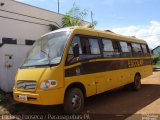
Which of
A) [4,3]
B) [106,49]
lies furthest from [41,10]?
[106,49]

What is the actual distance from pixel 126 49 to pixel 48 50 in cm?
533

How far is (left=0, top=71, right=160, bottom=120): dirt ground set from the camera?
29.0ft

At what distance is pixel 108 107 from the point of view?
1016 centimetres

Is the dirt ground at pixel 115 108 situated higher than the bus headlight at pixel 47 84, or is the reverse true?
the bus headlight at pixel 47 84

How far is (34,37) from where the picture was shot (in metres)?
17.5

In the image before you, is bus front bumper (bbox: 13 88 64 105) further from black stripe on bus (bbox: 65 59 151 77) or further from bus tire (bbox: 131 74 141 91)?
bus tire (bbox: 131 74 141 91)

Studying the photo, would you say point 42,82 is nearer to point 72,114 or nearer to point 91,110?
point 72,114

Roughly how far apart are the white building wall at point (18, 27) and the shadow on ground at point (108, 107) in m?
2.73

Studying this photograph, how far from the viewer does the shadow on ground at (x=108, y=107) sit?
9167mm

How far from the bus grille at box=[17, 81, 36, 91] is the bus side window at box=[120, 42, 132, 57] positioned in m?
5.40

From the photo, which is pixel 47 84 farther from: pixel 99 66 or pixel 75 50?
pixel 99 66

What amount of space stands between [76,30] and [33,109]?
3221 mm

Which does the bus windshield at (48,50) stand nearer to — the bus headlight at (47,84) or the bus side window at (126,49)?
the bus headlight at (47,84)

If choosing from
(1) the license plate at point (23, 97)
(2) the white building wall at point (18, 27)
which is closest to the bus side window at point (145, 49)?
(2) the white building wall at point (18, 27)
